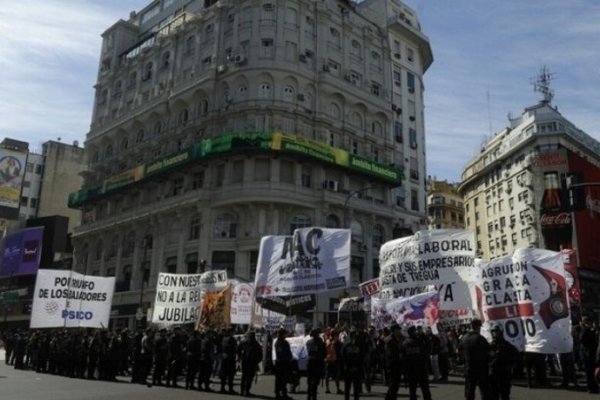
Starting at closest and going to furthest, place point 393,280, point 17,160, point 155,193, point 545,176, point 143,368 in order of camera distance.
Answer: point 393,280
point 143,368
point 17,160
point 155,193
point 545,176

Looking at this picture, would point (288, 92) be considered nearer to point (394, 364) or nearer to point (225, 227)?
point (225, 227)

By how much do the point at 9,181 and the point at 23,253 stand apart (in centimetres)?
Result: 2636

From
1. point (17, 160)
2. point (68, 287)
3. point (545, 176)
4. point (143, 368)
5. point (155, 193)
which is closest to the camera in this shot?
point (143, 368)

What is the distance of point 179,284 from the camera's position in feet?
65.5

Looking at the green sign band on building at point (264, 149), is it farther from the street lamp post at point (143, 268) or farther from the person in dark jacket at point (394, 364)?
the person in dark jacket at point (394, 364)

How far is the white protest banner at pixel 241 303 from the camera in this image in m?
21.2

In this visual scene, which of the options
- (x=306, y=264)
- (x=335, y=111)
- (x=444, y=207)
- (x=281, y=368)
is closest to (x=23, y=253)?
(x=335, y=111)

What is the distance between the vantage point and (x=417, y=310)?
47.0 feet

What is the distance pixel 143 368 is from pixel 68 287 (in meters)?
4.44

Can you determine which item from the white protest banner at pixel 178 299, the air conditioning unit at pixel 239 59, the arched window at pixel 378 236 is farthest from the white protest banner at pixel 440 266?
the air conditioning unit at pixel 239 59

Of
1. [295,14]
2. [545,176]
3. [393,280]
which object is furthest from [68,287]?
[545,176]

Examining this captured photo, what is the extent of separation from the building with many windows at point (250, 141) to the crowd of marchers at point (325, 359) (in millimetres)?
19345

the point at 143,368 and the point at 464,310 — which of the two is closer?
the point at 464,310

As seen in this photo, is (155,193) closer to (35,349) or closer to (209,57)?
(209,57)
